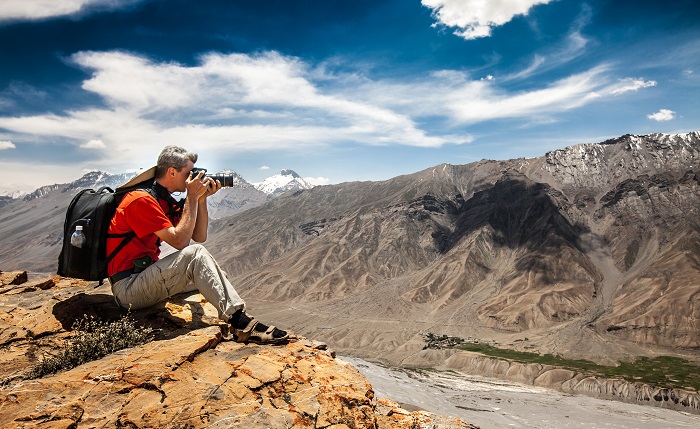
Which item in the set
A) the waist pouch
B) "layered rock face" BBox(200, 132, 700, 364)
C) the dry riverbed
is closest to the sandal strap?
the waist pouch

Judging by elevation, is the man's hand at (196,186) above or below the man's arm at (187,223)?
above

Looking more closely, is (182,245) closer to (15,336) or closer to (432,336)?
(15,336)

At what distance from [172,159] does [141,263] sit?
5.27ft

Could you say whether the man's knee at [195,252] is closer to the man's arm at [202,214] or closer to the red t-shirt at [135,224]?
the red t-shirt at [135,224]

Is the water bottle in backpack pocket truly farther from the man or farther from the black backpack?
the man

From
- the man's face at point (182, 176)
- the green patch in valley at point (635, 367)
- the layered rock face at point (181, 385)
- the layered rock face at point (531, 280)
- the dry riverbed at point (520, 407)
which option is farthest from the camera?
the layered rock face at point (531, 280)

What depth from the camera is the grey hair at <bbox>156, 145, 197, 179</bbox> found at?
6368mm

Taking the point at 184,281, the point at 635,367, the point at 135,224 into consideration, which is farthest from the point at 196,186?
the point at 635,367

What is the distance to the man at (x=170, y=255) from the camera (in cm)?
595

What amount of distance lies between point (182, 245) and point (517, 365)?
10043 cm

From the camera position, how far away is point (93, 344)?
219 inches

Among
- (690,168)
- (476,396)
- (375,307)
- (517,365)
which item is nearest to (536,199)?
(690,168)

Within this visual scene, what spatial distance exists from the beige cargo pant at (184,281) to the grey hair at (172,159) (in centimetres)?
123

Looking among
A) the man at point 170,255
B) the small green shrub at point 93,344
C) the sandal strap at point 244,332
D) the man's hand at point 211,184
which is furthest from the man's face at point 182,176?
the sandal strap at point 244,332
